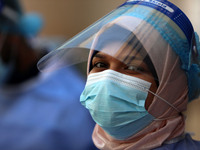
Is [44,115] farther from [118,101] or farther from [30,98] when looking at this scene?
[118,101]

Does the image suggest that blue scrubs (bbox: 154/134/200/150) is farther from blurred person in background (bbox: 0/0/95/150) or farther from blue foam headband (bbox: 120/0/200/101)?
blurred person in background (bbox: 0/0/95/150)

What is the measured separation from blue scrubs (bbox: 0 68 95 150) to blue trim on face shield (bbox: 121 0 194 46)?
130 cm

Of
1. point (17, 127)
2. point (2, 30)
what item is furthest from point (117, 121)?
point (2, 30)

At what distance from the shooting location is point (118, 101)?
104 centimetres

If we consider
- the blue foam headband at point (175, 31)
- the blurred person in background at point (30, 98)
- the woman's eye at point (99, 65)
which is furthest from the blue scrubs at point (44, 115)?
the blue foam headband at point (175, 31)

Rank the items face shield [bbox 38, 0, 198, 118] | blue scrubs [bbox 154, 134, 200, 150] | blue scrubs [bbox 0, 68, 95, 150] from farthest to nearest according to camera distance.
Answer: blue scrubs [bbox 0, 68, 95, 150] → blue scrubs [bbox 154, 134, 200, 150] → face shield [bbox 38, 0, 198, 118]

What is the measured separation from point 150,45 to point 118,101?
245 mm

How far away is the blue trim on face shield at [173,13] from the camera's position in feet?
3.26

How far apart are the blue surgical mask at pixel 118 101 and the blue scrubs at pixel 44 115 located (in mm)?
1111

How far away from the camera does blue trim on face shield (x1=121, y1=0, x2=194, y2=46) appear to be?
99cm

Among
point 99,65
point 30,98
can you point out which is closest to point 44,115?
point 30,98

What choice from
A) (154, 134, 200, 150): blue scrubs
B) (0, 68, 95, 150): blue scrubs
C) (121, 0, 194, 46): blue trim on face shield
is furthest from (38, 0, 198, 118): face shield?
(0, 68, 95, 150): blue scrubs

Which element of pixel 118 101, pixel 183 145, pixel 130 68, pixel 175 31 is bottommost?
pixel 183 145

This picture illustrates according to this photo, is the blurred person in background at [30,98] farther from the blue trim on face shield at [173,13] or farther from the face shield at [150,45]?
the blue trim on face shield at [173,13]
